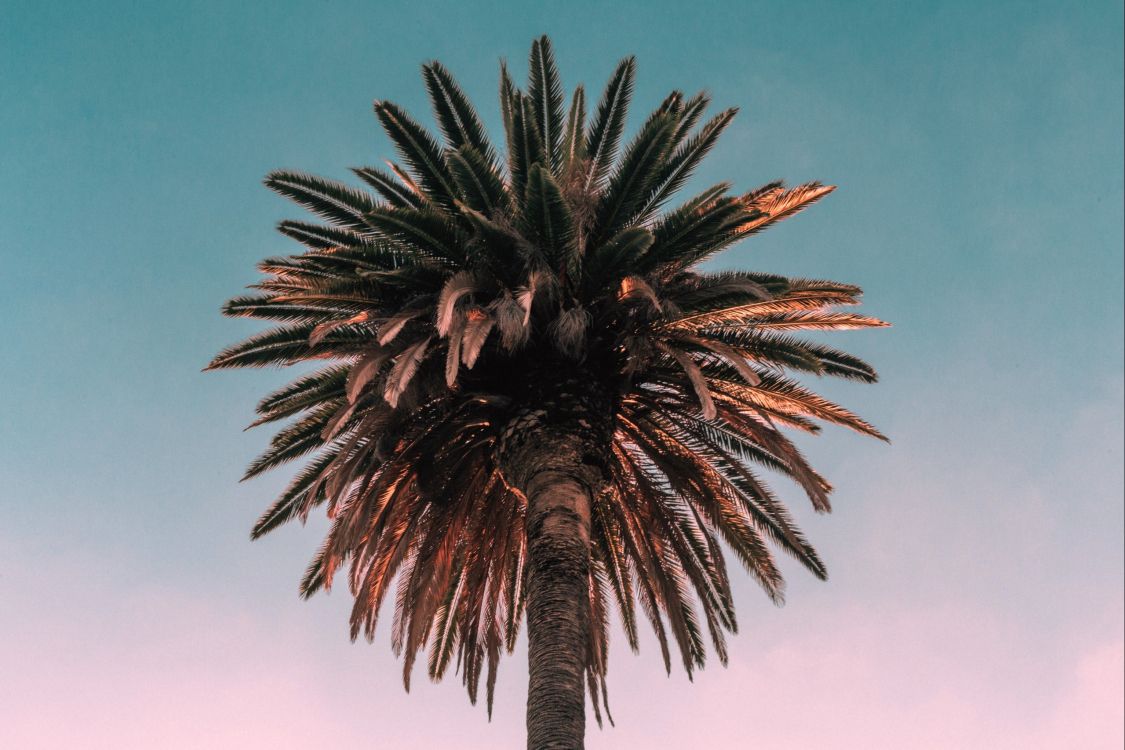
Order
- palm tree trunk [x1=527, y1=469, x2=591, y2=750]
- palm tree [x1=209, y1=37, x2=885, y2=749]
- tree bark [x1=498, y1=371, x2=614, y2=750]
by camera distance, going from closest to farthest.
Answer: palm tree trunk [x1=527, y1=469, x2=591, y2=750] < tree bark [x1=498, y1=371, x2=614, y2=750] < palm tree [x1=209, y1=37, x2=885, y2=749]

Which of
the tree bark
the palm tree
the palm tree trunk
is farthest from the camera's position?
the palm tree

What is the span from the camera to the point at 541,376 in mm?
12438

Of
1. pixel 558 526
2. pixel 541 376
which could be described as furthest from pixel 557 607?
pixel 541 376

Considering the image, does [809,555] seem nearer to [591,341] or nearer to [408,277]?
[591,341]

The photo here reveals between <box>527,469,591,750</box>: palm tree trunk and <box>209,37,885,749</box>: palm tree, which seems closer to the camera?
<box>527,469,591,750</box>: palm tree trunk

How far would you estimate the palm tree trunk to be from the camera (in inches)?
388

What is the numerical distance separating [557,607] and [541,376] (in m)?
3.10

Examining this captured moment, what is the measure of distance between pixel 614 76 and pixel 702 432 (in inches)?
215

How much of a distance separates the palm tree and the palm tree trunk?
0.03m

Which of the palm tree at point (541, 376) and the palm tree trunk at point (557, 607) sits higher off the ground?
the palm tree at point (541, 376)

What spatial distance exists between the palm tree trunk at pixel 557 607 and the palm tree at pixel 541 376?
0.10 ft

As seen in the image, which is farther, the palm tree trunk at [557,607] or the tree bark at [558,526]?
the tree bark at [558,526]

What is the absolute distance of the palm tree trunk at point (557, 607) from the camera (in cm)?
986

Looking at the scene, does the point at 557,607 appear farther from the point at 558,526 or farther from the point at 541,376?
the point at 541,376
